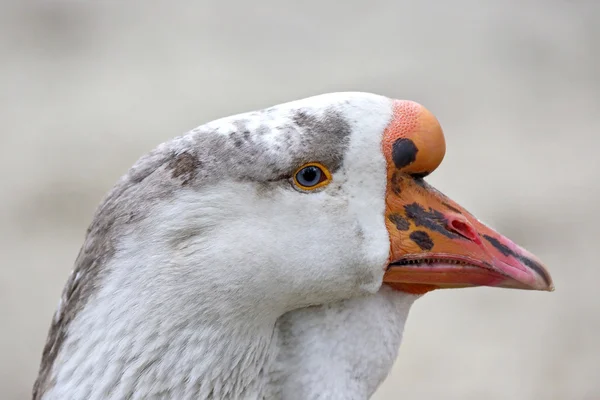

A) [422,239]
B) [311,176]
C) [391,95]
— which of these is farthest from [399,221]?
[391,95]

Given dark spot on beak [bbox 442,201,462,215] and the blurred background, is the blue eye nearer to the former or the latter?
dark spot on beak [bbox 442,201,462,215]

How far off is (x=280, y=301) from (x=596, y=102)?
5470 mm

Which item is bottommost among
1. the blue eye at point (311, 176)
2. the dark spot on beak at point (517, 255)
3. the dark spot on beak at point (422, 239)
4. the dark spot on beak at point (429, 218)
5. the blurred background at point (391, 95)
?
the blurred background at point (391, 95)

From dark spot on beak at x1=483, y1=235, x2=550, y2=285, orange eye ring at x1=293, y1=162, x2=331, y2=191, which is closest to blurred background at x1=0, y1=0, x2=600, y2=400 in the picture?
dark spot on beak at x1=483, y1=235, x2=550, y2=285

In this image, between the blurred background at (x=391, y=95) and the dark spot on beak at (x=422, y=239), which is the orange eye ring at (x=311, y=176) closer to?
the dark spot on beak at (x=422, y=239)

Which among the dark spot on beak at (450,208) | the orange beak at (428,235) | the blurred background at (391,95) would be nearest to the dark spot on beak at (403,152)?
the orange beak at (428,235)

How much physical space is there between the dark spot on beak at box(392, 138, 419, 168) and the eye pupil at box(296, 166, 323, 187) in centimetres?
16

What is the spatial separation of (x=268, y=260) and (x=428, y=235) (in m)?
0.34

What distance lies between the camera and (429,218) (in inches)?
63.4

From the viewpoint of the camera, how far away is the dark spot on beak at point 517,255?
162 centimetres

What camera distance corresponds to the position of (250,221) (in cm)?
149

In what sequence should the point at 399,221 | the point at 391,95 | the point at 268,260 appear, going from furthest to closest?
the point at 391,95, the point at 399,221, the point at 268,260

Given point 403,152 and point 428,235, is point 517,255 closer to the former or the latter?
point 428,235

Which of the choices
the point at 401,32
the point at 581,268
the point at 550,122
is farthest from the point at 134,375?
the point at 401,32
